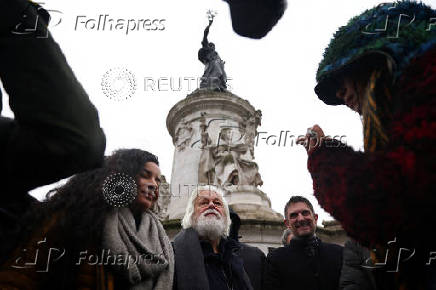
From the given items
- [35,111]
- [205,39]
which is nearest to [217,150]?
[205,39]

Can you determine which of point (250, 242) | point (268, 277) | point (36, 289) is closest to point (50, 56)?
point (36, 289)

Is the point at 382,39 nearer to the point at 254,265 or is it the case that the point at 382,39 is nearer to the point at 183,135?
the point at 254,265

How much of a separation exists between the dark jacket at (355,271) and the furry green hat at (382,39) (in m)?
1.73

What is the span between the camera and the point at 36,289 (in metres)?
1.91

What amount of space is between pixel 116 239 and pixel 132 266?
0.62 ft

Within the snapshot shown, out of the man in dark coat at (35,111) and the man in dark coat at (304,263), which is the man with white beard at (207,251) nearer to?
the man in dark coat at (304,263)

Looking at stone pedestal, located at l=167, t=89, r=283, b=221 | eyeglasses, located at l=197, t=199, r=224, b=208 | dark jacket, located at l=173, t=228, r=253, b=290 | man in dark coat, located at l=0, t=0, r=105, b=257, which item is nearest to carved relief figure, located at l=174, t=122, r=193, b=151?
stone pedestal, located at l=167, t=89, r=283, b=221

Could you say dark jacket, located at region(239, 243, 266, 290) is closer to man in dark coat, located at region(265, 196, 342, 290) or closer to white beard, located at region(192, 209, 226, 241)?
man in dark coat, located at region(265, 196, 342, 290)

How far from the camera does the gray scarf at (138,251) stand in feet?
7.47

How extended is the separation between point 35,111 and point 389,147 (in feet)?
3.73

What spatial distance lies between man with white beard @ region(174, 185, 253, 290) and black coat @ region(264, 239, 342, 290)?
41 centimetres

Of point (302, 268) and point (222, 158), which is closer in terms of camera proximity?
point (302, 268)

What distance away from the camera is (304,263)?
351 centimetres

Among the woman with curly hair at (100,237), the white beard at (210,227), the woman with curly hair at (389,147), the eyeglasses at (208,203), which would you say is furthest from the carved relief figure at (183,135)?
the woman with curly hair at (389,147)
